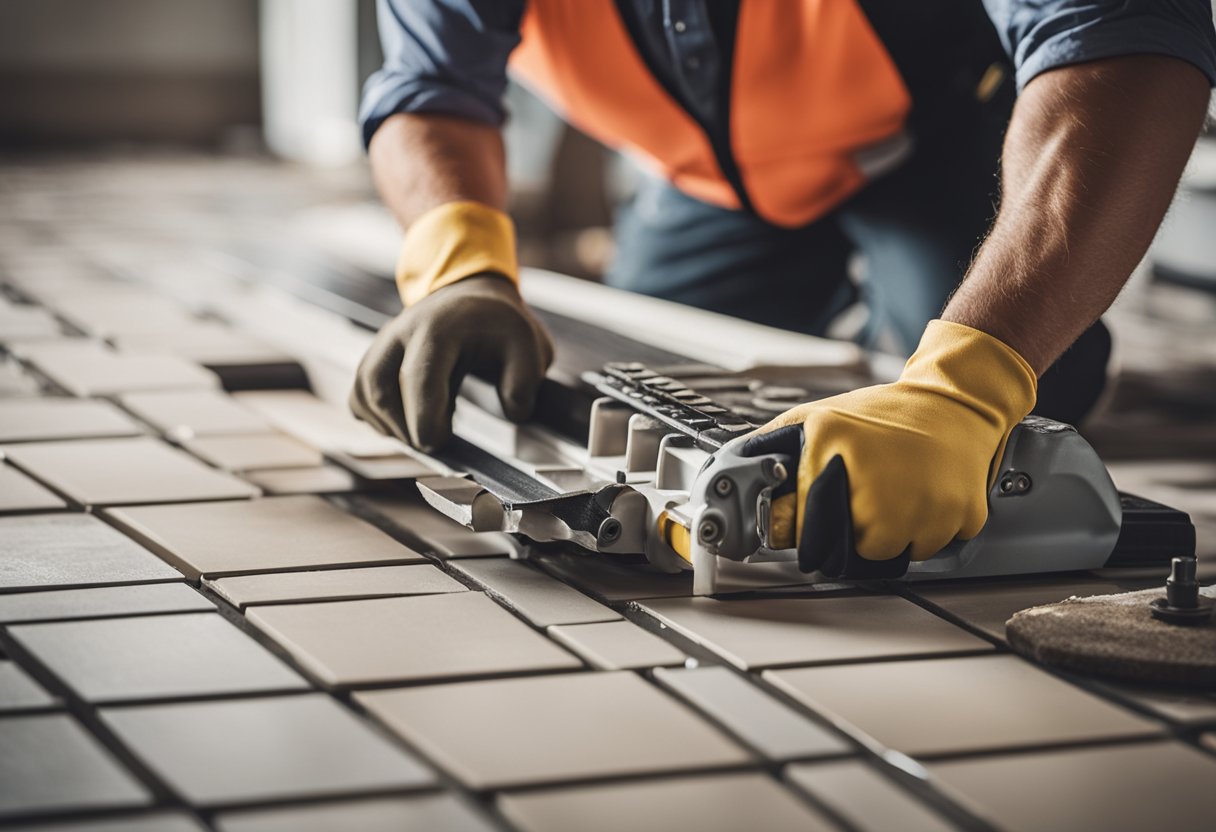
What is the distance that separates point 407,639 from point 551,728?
0.24 m

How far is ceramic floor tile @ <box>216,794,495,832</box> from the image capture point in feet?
3.63

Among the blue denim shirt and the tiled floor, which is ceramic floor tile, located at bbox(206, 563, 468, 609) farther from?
the blue denim shirt

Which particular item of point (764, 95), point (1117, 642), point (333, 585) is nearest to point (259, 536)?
point (333, 585)

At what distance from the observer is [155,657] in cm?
141

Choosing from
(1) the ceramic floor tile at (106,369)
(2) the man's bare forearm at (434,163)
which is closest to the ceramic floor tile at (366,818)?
(2) the man's bare forearm at (434,163)

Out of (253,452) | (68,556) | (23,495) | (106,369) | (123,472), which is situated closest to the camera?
(68,556)

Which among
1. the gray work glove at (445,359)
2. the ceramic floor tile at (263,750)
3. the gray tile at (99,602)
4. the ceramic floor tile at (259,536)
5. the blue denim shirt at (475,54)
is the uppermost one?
the blue denim shirt at (475,54)

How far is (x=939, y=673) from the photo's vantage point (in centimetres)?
144

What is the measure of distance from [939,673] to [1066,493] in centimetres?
35

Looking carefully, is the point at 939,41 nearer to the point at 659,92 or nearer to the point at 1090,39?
the point at 659,92

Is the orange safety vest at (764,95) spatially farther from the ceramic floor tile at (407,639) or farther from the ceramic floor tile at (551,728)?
the ceramic floor tile at (551,728)

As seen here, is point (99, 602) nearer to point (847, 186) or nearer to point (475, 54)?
point (475, 54)

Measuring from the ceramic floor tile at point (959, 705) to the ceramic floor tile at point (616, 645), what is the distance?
0.34 feet

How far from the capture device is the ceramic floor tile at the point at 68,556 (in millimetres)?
1620
